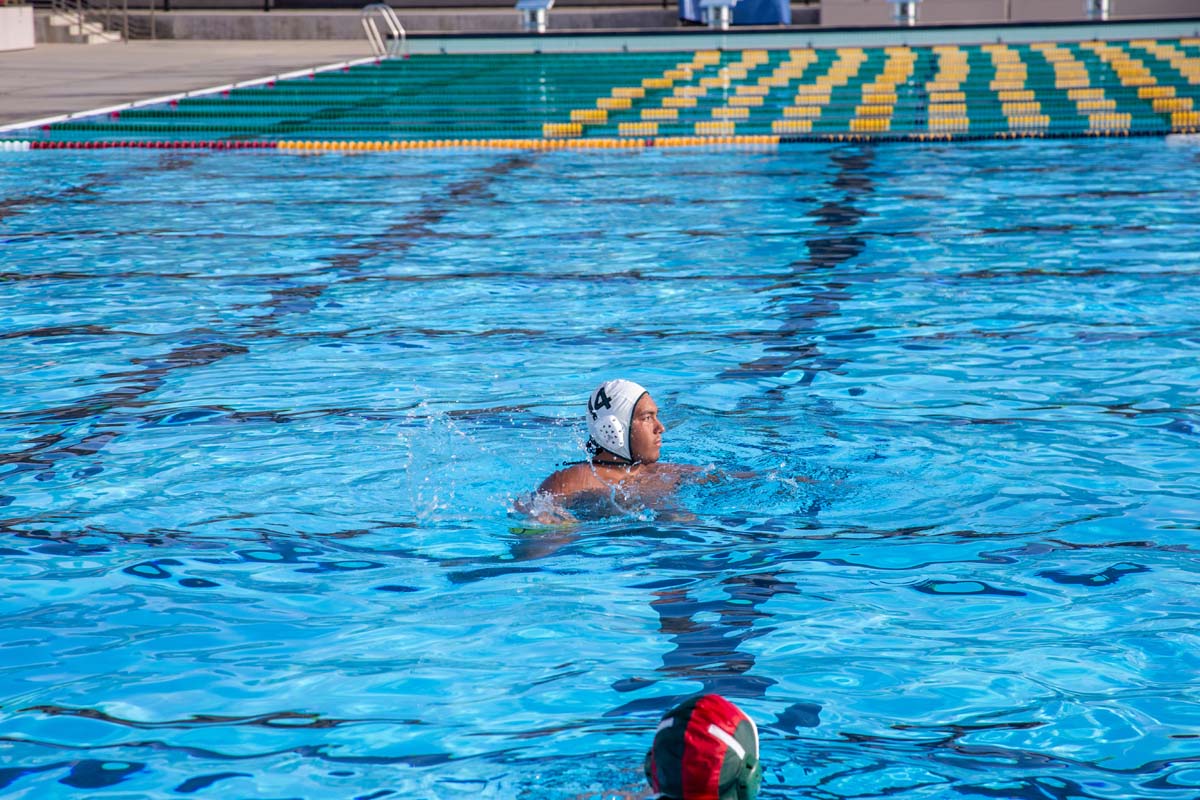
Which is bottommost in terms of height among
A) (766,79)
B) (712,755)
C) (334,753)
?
(334,753)

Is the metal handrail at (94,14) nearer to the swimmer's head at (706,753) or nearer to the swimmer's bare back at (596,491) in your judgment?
the swimmer's bare back at (596,491)

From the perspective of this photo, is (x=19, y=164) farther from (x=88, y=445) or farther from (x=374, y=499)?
(x=374, y=499)

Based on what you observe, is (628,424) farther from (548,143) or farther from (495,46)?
(495,46)

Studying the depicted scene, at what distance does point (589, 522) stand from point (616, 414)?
344mm

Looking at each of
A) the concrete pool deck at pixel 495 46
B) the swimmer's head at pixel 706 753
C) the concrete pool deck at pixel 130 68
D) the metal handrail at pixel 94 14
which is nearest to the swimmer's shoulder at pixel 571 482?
the swimmer's head at pixel 706 753

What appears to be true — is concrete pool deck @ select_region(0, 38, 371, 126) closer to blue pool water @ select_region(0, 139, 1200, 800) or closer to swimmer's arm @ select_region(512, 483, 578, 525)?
blue pool water @ select_region(0, 139, 1200, 800)

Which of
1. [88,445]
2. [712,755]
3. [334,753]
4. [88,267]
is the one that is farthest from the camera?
[88,267]

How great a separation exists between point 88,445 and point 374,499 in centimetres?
127

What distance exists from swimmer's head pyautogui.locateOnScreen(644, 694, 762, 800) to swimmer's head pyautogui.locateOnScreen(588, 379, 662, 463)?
2.22 metres

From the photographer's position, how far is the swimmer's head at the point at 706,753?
2168mm

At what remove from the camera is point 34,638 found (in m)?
3.63

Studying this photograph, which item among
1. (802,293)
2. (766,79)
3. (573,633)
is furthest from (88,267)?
(766,79)

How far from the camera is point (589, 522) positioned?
4367mm

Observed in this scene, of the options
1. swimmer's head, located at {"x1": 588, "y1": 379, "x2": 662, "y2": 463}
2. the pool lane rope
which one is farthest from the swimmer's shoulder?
the pool lane rope
